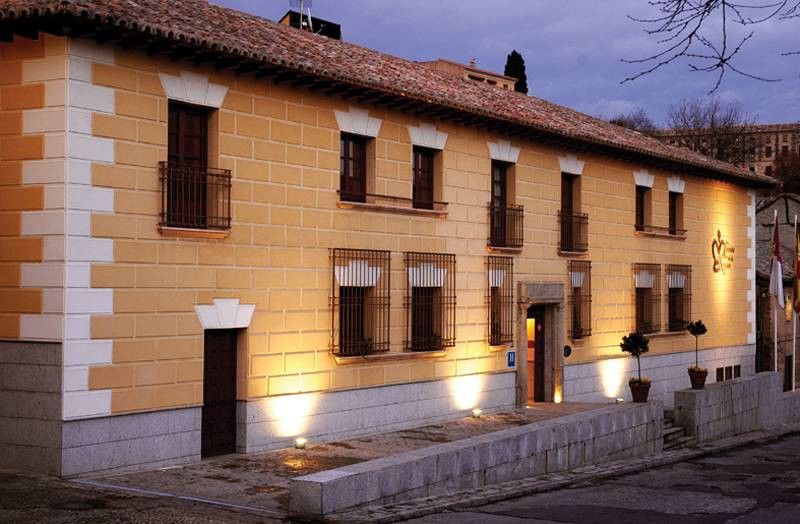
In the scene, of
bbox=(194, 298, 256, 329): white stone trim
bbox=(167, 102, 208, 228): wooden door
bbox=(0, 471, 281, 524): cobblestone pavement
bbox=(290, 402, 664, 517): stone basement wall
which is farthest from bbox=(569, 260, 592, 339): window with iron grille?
bbox=(0, 471, 281, 524): cobblestone pavement

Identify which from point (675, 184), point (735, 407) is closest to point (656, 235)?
point (675, 184)

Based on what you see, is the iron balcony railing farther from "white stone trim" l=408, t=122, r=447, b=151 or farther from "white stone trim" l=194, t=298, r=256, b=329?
"white stone trim" l=408, t=122, r=447, b=151

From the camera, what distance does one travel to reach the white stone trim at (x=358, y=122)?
17.0 m

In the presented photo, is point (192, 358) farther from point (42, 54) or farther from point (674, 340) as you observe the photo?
point (674, 340)

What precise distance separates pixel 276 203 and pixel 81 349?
13.5ft

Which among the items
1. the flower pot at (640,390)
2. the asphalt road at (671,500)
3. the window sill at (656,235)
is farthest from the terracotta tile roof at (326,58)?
the asphalt road at (671,500)

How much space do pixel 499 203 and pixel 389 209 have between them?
3.98 meters

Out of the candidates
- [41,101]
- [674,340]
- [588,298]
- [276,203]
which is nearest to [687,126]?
[674,340]

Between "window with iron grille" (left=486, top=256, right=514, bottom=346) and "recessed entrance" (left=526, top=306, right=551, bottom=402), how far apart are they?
1.63 meters

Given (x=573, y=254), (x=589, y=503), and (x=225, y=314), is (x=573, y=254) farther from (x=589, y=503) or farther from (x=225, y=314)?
(x=225, y=314)

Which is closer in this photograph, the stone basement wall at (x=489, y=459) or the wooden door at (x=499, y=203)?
the stone basement wall at (x=489, y=459)

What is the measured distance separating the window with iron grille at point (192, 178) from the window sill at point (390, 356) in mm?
3375

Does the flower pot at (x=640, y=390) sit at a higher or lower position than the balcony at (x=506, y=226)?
lower

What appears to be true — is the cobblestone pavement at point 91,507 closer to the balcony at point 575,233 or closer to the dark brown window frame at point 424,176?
the dark brown window frame at point 424,176
